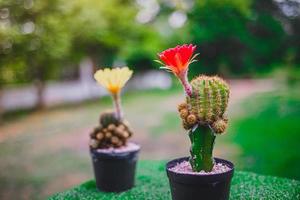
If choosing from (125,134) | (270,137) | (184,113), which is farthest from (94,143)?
(270,137)

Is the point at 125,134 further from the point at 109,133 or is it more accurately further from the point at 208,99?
the point at 208,99

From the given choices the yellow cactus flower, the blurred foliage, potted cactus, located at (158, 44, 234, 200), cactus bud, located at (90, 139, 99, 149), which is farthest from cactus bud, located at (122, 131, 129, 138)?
the blurred foliage

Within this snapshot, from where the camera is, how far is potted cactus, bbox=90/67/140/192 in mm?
4312

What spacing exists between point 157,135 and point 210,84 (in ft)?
19.3

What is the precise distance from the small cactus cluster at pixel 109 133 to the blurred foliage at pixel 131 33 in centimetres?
361

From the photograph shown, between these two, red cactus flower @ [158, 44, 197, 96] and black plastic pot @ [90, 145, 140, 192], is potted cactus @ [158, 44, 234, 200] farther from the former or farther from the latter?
black plastic pot @ [90, 145, 140, 192]

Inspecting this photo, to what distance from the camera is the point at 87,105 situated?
1591 centimetres

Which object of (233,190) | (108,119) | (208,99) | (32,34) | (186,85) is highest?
(32,34)

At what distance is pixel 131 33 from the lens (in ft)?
56.6

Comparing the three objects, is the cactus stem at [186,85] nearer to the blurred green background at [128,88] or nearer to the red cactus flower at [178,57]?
the red cactus flower at [178,57]

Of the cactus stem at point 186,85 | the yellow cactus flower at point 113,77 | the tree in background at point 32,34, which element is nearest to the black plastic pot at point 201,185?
the cactus stem at point 186,85

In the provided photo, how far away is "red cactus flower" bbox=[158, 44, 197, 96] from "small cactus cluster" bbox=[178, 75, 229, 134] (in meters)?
0.08

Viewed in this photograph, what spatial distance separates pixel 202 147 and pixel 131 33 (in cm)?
1436

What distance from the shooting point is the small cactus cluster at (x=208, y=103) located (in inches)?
127
